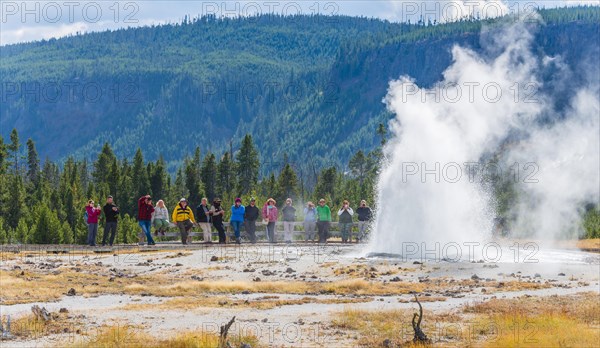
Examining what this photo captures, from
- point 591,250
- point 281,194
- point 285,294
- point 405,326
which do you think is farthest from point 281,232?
point 281,194

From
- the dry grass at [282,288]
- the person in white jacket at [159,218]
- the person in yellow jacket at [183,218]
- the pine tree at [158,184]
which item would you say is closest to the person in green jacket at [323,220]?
the person in yellow jacket at [183,218]

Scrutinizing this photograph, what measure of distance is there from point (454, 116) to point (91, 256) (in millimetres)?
17190

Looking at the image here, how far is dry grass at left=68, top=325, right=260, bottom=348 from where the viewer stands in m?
20.0

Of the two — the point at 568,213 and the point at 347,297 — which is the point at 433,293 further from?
the point at 568,213

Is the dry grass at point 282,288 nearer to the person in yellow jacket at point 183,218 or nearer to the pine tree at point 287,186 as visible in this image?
the person in yellow jacket at point 183,218

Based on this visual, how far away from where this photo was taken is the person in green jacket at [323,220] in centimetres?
4341

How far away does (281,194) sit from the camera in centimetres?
9906

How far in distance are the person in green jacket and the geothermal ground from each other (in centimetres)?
257

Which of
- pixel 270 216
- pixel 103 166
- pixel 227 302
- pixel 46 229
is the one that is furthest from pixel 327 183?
pixel 227 302

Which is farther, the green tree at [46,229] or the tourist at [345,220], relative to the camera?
the green tree at [46,229]

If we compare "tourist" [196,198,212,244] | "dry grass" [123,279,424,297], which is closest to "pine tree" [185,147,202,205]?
"tourist" [196,198,212,244]

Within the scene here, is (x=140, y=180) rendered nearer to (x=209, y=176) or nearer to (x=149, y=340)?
(x=209, y=176)

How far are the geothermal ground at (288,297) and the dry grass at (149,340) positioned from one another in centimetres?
4

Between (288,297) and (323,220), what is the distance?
51.3 feet
